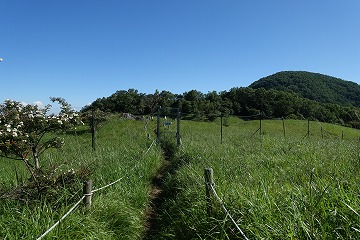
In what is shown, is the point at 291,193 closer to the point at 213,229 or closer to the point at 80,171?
the point at 213,229

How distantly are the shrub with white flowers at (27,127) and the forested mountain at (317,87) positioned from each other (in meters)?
79.4

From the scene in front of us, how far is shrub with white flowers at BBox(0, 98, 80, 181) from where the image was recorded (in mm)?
4891

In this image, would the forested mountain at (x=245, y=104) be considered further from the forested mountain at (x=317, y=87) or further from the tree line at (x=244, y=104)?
the forested mountain at (x=317, y=87)

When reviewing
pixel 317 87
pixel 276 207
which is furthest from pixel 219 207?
pixel 317 87

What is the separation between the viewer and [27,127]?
5.51m

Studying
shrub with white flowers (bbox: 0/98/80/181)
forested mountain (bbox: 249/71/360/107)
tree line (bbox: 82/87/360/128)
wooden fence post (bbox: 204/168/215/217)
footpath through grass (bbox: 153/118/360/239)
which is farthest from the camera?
forested mountain (bbox: 249/71/360/107)

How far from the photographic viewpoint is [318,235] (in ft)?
8.18

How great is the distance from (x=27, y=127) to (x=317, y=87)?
92.1 metres

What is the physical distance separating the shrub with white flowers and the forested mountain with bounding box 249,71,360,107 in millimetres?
79444

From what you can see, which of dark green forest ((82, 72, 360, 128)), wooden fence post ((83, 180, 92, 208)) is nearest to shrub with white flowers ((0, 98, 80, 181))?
wooden fence post ((83, 180, 92, 208))

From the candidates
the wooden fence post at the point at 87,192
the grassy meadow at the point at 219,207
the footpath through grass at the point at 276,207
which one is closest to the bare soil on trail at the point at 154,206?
A: the grassy meadow at the point at 219,207

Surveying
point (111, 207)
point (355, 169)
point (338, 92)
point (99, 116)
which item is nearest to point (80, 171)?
point (111, 207)

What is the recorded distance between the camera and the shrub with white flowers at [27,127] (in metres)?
4.89

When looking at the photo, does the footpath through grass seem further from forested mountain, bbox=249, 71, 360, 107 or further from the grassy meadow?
forested mountain, bbox=249, 71, 360, 107
